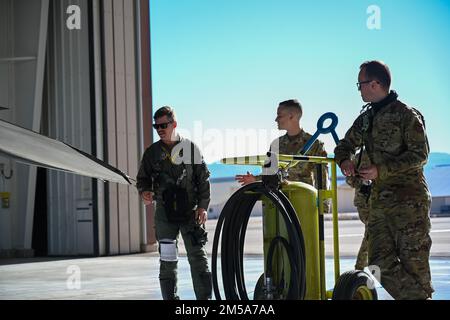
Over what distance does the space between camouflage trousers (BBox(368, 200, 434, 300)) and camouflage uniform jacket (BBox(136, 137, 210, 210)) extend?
1548mm

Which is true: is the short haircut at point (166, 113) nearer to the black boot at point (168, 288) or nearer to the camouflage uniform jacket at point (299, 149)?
the camouflage uniform jacket at point (299, 149)

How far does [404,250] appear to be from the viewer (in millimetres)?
4250

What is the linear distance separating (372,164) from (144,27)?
34.3 feet

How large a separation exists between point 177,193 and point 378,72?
1.71m

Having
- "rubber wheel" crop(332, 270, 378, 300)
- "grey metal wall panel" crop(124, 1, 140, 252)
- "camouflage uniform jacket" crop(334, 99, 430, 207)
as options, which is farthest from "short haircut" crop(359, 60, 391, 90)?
"grey metal wall panel" crop(124, 1, 140, 252)

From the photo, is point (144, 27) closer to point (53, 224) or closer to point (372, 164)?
point (53, 224)

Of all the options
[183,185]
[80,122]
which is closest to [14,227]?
[80,122]

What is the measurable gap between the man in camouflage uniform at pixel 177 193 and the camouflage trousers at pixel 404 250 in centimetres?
151

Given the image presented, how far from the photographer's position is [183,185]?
5520mm

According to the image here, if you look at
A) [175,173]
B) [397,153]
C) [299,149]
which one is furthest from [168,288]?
[397,153]

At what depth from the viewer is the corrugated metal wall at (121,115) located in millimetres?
13492

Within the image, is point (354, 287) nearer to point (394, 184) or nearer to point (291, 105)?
point (394, 184)

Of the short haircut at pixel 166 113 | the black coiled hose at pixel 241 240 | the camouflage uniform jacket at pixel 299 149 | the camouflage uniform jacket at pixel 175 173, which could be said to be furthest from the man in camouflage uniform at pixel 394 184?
the short haircut at pixel 166 113

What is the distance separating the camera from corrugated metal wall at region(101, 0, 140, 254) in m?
13.5
